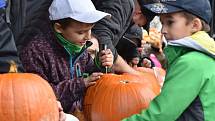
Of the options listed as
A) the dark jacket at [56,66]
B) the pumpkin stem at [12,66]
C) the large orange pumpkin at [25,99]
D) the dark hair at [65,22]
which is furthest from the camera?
the dark hair at [65,22]

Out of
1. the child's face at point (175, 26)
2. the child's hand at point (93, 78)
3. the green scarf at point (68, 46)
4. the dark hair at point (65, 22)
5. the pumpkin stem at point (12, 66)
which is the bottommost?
the child's hand at point (93, 78)

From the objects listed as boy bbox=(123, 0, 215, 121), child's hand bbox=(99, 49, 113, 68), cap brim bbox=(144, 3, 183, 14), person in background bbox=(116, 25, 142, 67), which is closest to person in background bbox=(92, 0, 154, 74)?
child's hand bbox=(99, 49, 113, 68)

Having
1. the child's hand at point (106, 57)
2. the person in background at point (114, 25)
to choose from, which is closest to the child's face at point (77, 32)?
the child's hand at point (106, 57)

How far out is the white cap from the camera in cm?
325

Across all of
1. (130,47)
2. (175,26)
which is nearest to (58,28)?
(175,26)

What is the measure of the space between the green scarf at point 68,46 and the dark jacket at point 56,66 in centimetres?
2

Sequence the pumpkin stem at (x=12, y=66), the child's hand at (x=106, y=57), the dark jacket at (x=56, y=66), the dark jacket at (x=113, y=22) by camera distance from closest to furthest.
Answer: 1. the pumpkin stem at (x=12, y=66)
2. the dark jacket at (x=56, y=66)
3. the child's hand at (x=106, y=57)
4. the dark jacket at (x=113, y=22)

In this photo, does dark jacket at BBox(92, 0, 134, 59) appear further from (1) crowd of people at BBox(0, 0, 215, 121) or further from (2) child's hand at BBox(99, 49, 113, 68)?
(2) child's hand at BBox(99, 49, 113, 68)

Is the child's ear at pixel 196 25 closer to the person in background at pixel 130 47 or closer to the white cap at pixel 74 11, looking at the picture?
the white cap at pixel 74 11

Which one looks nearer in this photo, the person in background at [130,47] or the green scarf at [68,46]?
the green scarf at [68,46]

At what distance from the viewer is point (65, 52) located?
3.30 m

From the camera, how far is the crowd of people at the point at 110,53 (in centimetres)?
270

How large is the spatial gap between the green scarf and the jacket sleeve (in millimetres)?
725

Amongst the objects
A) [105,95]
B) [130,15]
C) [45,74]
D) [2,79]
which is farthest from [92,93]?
[130,15]
